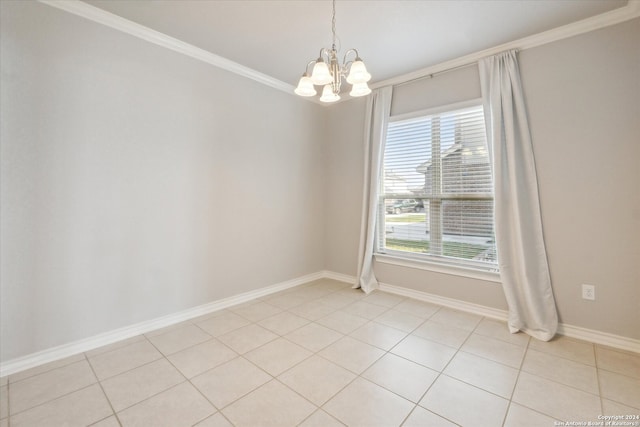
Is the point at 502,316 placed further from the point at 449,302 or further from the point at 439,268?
the point at 439,268

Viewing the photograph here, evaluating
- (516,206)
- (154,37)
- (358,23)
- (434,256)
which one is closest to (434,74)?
(358,23)

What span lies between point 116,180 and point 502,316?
379 cm

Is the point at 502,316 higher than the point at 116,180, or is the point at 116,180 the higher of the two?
the point at 116,180

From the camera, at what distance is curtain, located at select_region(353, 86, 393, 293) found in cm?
348

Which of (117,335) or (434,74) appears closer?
(117,335)

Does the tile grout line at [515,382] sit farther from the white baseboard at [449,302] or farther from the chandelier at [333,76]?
the chandelier at [333,76]

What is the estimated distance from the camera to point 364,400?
1.65 metres

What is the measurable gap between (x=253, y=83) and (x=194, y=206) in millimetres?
1636

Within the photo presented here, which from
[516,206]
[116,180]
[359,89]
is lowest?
[516,206]

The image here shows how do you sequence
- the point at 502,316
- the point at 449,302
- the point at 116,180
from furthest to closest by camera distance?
the point at 449,302 < the point at 502,316 < the point at 116,180

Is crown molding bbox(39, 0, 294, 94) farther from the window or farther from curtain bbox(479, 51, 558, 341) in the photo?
curtain bbox(479, 51, 558, 341)

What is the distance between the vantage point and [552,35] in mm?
2434

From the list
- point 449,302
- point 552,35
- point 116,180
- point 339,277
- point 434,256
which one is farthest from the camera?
point 339,277

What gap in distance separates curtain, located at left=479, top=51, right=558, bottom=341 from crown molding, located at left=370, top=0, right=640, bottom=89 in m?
0.10
